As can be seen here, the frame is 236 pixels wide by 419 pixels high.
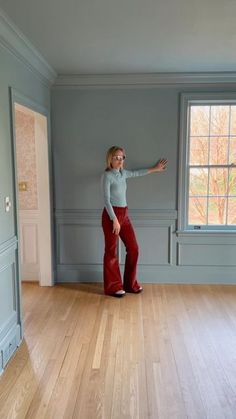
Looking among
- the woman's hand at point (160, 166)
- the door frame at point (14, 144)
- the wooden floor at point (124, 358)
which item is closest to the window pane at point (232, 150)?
the woman's hand at point (160, 166)

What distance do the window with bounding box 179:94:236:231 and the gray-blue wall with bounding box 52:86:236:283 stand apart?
0.12 meters

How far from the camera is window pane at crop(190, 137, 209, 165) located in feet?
13.4

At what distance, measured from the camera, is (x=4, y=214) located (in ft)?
8.43

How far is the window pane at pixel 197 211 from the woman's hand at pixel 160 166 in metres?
0.55

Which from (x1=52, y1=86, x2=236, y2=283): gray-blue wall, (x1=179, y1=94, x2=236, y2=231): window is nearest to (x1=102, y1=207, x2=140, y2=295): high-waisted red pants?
(x1=52, y1=86, x2=236, y2=283): gray-blue wall

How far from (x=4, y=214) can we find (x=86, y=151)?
5.76ft

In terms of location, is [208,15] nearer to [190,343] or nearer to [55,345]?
[190,343]

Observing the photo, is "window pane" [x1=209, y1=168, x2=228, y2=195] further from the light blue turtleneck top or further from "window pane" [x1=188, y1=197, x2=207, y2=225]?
the light blue turtleneck top

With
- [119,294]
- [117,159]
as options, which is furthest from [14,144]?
[119,294]

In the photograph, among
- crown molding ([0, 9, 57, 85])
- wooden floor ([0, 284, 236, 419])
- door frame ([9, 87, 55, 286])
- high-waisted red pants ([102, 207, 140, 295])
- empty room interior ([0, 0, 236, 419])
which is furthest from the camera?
high-waisted red pants ([102, 207, 140, 295])

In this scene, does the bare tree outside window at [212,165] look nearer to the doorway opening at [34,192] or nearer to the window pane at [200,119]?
the window pane at [200,119]

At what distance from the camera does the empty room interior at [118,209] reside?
89.1 inches

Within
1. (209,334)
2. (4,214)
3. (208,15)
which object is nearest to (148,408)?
(209,334)

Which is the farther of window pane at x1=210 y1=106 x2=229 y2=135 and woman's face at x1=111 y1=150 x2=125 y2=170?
window pane at x1=210 y1=106 x2=229 y2=135
